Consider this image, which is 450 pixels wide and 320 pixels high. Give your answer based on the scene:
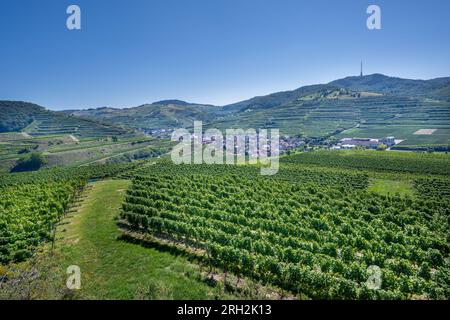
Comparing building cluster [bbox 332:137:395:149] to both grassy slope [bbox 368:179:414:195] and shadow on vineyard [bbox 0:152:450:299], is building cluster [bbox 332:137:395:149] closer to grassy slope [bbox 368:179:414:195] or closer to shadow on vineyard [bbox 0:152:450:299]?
grassy slope [bbox 368:179:414:195]

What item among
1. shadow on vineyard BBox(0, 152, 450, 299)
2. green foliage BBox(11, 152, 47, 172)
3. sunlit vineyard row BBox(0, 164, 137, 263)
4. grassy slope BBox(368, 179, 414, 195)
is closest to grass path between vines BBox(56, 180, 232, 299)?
shadow on vineyard BBox(0, 152, 450, 299)

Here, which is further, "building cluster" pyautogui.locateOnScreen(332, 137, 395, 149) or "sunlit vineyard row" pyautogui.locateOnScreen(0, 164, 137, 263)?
"building cluster" pyautogui.locateOnScreen(332, 137, 395, 149)

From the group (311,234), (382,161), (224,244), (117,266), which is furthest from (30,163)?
(382,161)

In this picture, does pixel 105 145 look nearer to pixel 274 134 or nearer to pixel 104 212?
pixel 274 134

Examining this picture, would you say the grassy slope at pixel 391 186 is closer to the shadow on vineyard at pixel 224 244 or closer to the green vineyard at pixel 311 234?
the shadow on vineyard at pixel 224 244

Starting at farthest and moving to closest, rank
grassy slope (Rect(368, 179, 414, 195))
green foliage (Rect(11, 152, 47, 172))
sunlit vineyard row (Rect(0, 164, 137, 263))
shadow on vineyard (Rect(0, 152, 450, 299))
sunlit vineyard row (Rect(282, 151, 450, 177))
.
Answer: green foliage (Rect(11, 152, 47, 172))
sunlit vineyard row (Rect(282, 151, 450, 177))
grassy slope (Rect(368, 179, 414, 195))
sunlit vineyard row (Rect(0, 164, 137, 263))
shadow on vineyard (Rect(0, 152, 450, 299))

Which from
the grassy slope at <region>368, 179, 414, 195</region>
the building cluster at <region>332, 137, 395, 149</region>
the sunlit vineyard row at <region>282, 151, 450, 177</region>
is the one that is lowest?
the grassy slope at <region>368, 179, 414, 195</region>

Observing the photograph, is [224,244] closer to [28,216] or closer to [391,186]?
[28,216]

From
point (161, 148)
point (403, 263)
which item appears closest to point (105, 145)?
point (161, 148)

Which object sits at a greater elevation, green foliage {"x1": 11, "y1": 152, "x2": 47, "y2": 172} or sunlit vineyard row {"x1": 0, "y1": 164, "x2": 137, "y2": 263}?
green foliage {"x1": 11, "y1": 152, "x2": 47, "y2": 172}
